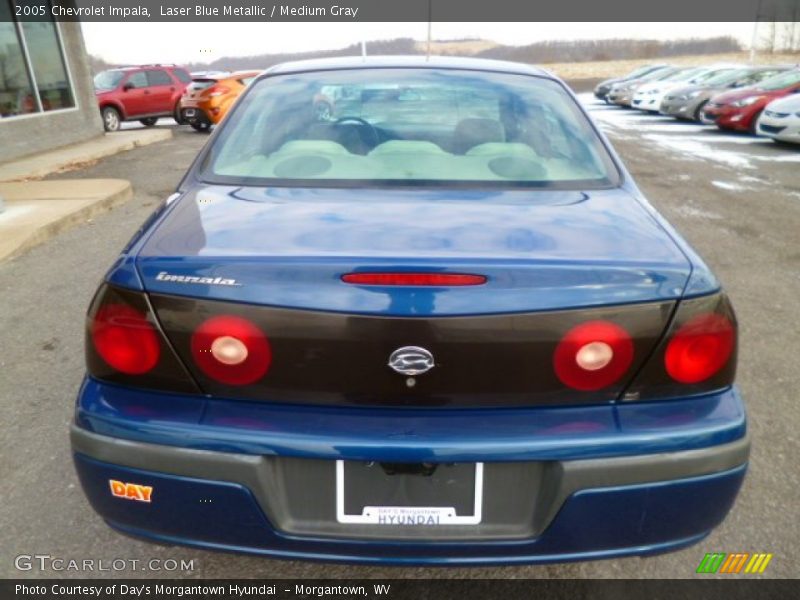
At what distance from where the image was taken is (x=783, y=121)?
Answer: 12383 millimetres

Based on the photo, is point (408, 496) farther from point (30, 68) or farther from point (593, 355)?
point (30, 68)

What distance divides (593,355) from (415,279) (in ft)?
1.53

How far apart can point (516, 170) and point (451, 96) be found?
615mm

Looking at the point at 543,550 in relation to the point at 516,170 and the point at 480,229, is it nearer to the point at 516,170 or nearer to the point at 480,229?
the point at 480,229

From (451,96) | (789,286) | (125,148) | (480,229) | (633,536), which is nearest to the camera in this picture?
(633,536)

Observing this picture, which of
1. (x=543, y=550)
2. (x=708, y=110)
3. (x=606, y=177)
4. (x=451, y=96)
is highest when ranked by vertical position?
(x=451, y=96)

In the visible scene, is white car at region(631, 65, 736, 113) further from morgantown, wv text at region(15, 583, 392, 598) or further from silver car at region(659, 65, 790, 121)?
morgantown, wv text at region(15, 583, 392, 598)

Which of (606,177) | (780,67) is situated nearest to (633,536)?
(606,177)

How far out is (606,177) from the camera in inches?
91.6

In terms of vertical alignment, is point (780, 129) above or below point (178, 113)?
above

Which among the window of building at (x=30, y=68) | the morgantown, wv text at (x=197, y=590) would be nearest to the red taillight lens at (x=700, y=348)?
the morgantown, wv text at (x=197, y=590)

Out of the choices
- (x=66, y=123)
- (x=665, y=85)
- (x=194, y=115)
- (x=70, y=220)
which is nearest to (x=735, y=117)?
(x=665, y=85)

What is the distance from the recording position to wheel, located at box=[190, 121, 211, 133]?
51.2ft

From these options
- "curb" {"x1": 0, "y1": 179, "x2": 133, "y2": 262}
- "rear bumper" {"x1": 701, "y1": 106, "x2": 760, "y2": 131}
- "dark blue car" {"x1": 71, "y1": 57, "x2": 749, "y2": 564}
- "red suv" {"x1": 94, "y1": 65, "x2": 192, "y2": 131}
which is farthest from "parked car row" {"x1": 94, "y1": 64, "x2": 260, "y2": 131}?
"dark blue car" {"x1": 71, "y1": 57, "x2": 749, "y2": 564}
